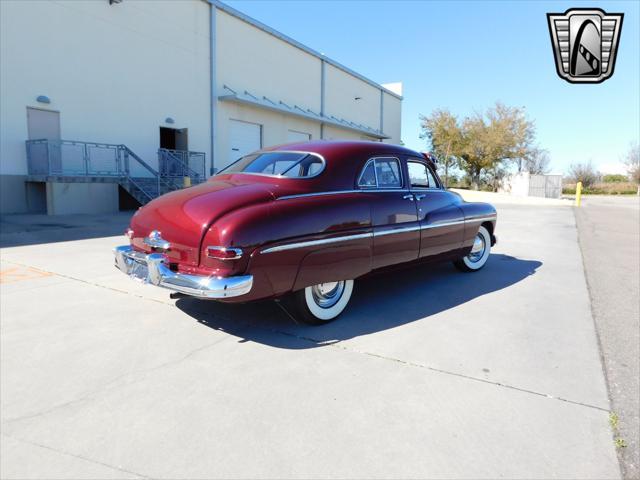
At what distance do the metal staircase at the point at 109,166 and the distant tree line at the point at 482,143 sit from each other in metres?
30.0

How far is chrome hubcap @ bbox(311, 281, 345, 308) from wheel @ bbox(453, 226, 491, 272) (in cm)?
275

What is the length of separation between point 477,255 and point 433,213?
192 cm

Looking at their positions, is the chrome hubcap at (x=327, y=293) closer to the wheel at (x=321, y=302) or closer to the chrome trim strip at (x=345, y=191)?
the wheel at (x=321, y=302)

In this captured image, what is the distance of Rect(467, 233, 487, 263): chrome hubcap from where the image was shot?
634 centimetres

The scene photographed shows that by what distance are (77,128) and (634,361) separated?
15.9 metres

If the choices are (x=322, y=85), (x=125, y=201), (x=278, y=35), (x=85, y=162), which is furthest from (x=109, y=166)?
(x=322, y=85)

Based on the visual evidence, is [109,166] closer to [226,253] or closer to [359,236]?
[359,236]

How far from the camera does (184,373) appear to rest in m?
2.99

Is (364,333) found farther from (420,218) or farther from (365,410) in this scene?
(420,218)

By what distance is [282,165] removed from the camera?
4168 millimetres

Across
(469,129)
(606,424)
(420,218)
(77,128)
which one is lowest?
(606,424)

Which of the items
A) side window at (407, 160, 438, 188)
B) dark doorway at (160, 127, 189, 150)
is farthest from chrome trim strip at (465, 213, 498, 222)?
dark doorway at (160, 127, 189, 150)

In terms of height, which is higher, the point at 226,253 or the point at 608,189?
the point at 608,189

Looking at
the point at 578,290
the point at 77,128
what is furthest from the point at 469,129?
the point at 578,290
